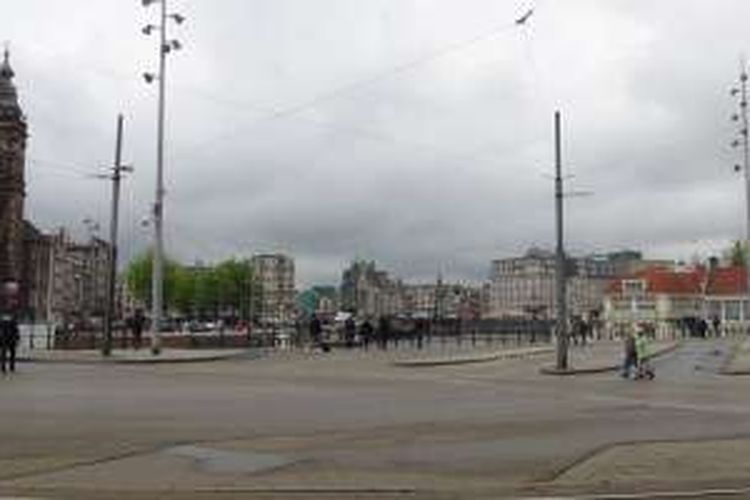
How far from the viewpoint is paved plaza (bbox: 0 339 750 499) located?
15680 mm

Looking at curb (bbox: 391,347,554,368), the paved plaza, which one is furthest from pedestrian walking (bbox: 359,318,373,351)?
the paved plaza

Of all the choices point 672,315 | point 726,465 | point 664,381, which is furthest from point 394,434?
point 672,315

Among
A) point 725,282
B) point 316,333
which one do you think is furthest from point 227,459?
point 725,282

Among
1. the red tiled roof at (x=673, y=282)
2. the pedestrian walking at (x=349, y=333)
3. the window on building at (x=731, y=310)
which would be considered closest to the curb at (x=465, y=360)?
the pedestrian walking at (x=349, y=333)

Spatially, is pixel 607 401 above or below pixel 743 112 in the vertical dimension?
below

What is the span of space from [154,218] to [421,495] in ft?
145

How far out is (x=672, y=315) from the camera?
182500 millimetres

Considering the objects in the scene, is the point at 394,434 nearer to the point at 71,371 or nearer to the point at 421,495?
the point at 421,495

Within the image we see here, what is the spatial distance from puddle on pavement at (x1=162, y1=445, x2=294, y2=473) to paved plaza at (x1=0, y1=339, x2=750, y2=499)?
0.03 m

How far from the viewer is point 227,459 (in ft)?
60.0

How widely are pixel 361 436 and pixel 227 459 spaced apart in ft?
11.7

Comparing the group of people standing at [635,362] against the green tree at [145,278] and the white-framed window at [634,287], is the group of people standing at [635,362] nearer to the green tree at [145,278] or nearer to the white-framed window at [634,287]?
the green tree at [145,278]

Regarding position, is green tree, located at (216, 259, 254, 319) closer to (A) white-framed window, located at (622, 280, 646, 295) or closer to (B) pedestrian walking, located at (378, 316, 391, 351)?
(A) white-framed window, located at (622, 280, 646, 295)

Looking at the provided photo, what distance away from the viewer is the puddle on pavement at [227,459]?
17312mm
